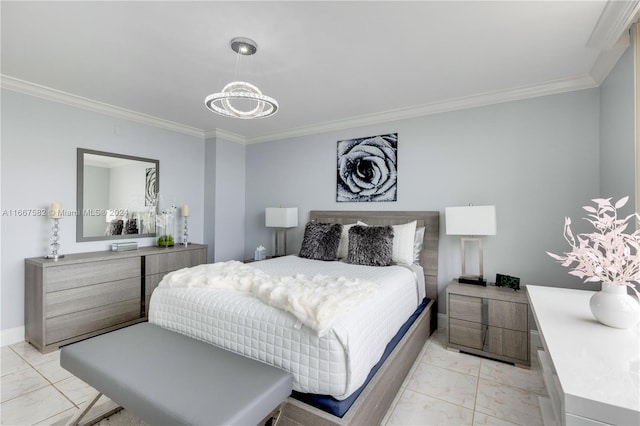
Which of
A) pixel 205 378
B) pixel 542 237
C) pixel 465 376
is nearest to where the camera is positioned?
pixel 205 378

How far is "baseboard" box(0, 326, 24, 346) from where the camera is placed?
276 centimetres

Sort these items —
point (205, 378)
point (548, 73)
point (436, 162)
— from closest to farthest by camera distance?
point (205, 378), point (548, 73), point (436, 162)

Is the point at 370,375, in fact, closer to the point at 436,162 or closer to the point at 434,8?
the point at 434,8

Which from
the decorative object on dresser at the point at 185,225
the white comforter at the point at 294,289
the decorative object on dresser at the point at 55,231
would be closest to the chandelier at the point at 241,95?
the white comforter at the point at 294,289

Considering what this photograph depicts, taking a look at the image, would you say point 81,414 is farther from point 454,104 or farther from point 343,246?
point 454,104

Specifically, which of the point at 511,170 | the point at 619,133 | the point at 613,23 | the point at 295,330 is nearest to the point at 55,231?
the point at 295,330

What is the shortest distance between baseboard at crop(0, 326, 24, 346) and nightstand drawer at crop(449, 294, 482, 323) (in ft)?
13.7

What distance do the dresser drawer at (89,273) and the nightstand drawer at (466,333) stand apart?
134 inches

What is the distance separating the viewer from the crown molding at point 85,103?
2766mm

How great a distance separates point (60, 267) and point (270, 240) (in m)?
2.52

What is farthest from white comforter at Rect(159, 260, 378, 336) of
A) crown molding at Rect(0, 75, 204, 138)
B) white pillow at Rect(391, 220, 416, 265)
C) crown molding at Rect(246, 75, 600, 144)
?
crown molding at Rect(0, 75, 204, 138)

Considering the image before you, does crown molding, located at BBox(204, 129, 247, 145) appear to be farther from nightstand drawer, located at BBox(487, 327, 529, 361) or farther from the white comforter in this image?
nightstand drawer, located at BBox(487, 327, 529, 361)

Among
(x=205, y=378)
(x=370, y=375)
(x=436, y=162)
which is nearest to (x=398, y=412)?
(x=370, y=375)

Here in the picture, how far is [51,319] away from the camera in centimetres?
268
